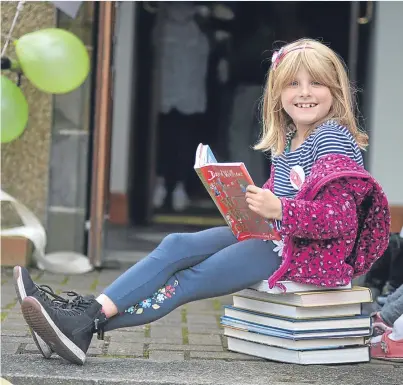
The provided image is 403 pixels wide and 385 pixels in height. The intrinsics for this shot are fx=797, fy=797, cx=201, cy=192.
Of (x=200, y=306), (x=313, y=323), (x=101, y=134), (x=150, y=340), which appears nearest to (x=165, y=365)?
(x=150, y=340)

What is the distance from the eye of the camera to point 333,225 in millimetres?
2369

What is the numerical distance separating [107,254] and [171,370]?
2.28 metres

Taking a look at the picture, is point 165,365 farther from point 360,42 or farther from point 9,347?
point 360,42

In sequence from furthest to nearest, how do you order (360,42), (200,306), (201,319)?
1. (360,42)
2. (200,306)
3. (201,319)

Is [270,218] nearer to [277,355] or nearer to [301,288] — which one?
[301,288]

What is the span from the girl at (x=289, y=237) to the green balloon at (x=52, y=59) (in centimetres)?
139

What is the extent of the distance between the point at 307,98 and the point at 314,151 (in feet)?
0.66

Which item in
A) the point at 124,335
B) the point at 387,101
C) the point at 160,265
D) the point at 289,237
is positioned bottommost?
the point at 124,335

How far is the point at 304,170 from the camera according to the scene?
2549 mm

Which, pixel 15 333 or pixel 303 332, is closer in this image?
pixel 303 332

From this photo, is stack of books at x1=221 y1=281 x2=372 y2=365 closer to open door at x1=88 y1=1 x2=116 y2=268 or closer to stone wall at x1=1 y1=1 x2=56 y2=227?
open door at x1=88 y1=1 x2=116 y2=268

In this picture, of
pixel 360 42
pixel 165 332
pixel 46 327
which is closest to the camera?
pixel 46 327

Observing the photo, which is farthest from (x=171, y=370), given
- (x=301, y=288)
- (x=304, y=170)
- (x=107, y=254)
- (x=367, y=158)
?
(x=367, y=158)

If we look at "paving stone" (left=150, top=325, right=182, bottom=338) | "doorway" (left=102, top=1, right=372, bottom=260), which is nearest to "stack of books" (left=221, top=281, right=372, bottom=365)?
"paving stone" (left=150, top=325, right=182, bottom=338)
